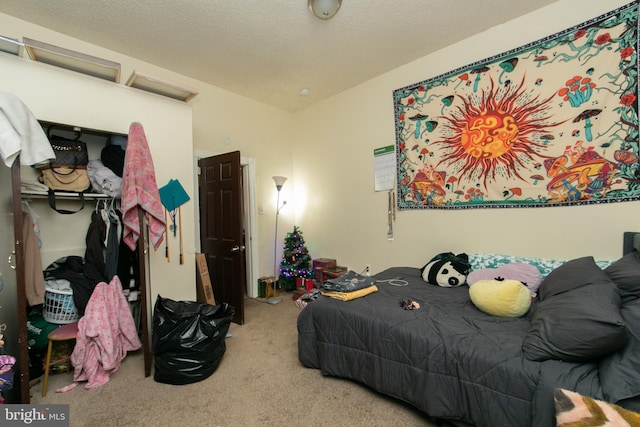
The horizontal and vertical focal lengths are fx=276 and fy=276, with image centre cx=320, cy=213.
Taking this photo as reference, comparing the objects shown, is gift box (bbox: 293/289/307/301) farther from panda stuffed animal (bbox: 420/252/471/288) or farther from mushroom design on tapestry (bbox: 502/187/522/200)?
mushroom design on tapestry (bbox: 502/187/522/200)

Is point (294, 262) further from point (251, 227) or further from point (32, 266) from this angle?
point (32, 266)

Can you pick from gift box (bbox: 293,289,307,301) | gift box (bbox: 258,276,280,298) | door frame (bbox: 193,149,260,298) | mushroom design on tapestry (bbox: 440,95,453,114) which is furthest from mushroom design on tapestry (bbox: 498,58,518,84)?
gift box (bbox: 258,276,280,298)

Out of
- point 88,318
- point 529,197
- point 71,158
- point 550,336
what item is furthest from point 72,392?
point 529,197

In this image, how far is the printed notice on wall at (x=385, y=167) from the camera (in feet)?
11.5

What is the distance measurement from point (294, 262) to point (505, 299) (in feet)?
9.56

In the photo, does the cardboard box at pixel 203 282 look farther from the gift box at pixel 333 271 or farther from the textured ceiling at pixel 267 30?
A: the textured ceiling at pixel 267 30

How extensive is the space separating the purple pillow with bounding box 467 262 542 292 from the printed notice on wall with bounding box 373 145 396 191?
1460 millimetres

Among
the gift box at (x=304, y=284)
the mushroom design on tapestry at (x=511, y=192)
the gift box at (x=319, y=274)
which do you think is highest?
the mushroom design on tapestry at (x=511, y=192)

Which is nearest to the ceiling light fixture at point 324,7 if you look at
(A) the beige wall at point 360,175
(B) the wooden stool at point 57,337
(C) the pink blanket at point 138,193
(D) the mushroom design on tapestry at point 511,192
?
(A) the beige wall at point 360,175

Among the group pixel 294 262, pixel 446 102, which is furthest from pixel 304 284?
pixel 446 102

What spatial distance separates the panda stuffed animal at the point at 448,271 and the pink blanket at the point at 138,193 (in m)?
2.49

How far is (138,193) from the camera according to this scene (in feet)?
7.07

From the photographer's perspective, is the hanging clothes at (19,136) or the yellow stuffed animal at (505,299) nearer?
the hanging clothes at (19,136)

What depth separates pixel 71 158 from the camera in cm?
226
